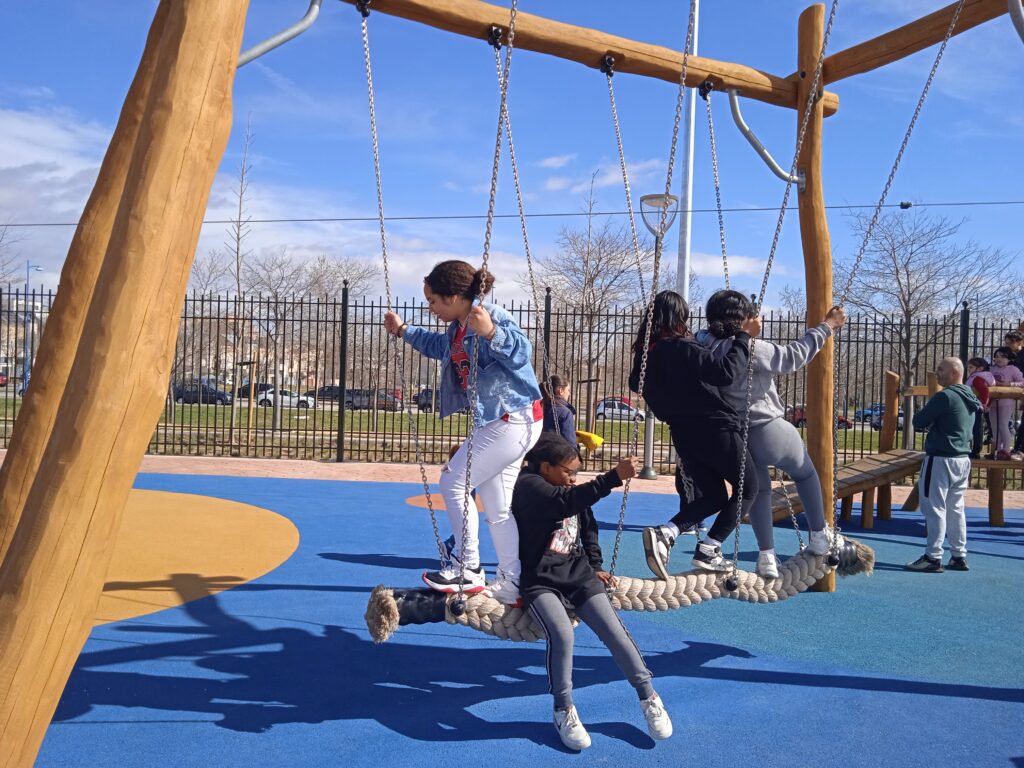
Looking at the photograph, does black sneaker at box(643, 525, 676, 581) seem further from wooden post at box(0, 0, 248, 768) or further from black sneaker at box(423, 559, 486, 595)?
wooden post at box(0, 0, 248, 768)

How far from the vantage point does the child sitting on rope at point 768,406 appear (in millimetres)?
4176

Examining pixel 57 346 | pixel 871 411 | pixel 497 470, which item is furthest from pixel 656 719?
pixel 871 411

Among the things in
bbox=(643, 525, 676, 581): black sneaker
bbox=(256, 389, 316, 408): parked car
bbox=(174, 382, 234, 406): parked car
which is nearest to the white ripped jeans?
bbox=(643, 525, 676, 581): black sneaker

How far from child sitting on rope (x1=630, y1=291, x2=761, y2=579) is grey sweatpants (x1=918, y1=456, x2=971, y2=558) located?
3.42 m

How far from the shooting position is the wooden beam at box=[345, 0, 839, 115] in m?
4.30

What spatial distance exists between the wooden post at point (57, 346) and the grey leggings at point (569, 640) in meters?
2.10

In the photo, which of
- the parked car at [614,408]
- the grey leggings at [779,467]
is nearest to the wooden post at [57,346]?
the parked car at [614,408]

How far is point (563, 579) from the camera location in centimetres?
339

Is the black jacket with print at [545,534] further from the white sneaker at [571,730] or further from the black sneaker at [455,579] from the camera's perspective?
the white sneaker at [571,730]

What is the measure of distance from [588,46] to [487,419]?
244 cm

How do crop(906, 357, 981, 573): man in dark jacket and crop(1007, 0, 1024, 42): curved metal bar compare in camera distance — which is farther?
crop(906, 357, 981, 573): man in dark jacket

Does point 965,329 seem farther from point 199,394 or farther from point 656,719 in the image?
point 199,394

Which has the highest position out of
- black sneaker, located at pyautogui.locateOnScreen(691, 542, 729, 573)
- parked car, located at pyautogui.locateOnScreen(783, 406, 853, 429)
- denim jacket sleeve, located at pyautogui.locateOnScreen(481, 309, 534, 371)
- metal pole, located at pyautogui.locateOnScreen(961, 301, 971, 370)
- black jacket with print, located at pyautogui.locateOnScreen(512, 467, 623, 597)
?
metal pole, located at pyautogui.locateOnScreen(961, 301, 971, 370)

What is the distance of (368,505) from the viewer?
9352 mm
